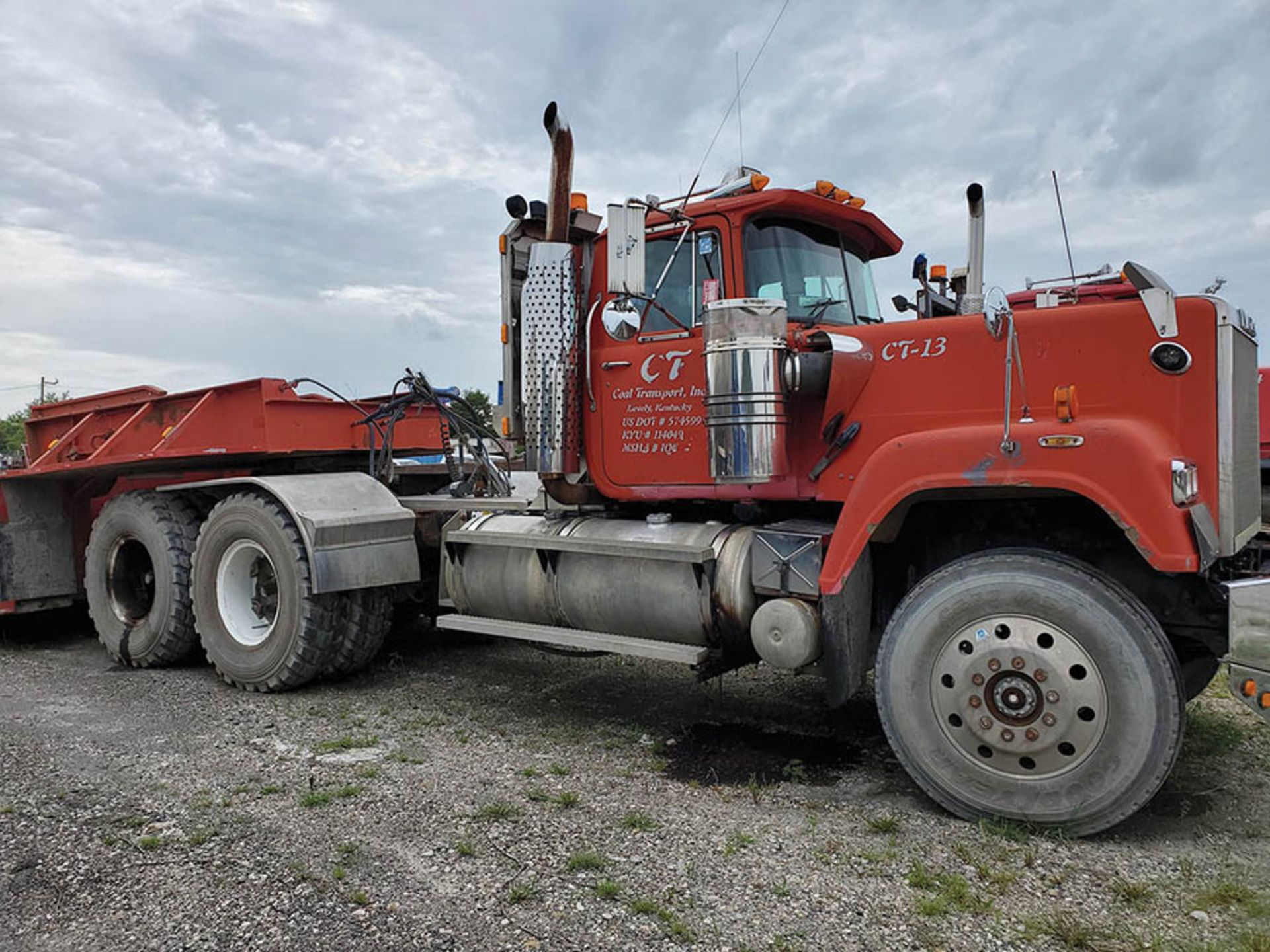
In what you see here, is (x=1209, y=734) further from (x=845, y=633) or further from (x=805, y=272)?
(x=805, y=272)

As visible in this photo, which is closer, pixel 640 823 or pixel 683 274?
pixel 640 823

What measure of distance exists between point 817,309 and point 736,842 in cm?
257

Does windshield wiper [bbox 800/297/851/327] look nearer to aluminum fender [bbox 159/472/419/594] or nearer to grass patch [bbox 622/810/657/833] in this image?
grass patch [bbox 622/810/657/833]

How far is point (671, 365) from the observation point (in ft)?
16.0

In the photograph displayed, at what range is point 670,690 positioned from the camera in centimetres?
605

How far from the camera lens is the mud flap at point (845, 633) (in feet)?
13.8

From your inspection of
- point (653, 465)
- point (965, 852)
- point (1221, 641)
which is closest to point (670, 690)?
point (653, 465)

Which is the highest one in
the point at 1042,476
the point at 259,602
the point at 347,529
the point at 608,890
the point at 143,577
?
the point at 1042,476

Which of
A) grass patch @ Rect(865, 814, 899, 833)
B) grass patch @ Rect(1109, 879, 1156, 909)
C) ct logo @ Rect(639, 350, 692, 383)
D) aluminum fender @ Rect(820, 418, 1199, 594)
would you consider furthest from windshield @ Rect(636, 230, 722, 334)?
grass patch @ Rect(1109, 879, 1156, 909)

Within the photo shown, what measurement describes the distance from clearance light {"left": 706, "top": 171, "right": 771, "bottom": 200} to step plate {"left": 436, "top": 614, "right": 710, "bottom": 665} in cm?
231

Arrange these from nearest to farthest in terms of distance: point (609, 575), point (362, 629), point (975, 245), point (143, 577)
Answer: point (609, 575) < point (975, 245) < point (362, 629) < point (143, 577)

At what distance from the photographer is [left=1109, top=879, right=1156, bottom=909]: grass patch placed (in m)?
3.05

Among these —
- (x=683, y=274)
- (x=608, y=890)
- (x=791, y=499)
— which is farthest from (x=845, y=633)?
(x=683, y=274)

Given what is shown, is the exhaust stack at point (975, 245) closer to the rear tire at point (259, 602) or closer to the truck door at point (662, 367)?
the truck door at point (662, 367)
